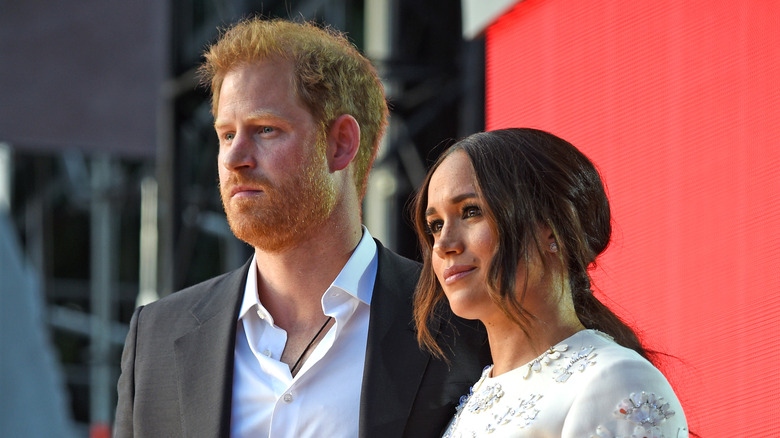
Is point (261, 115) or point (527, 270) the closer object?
point (527, 270)

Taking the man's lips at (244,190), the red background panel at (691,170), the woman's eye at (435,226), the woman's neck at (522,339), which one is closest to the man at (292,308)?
the man's lips at (244,190)

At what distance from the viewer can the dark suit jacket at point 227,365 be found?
221cm

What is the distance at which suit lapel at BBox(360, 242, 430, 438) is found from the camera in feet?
7.16

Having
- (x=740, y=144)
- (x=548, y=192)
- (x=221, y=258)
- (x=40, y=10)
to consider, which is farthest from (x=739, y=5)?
(x=221, y=258)

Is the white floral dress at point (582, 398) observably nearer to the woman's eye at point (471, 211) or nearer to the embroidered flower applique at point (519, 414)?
the embroidered flower applique at point (519, 414)

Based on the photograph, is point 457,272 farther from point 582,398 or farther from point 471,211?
point 582,398

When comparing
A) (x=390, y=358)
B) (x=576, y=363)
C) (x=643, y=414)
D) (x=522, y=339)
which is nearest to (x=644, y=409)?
(x=643, y=414)

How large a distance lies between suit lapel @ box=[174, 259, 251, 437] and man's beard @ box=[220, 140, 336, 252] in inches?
7.3

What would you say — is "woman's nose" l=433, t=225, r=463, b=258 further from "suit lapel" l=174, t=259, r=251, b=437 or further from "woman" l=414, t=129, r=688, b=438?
"suit lapel" l=174, t=259, r=251, b=437

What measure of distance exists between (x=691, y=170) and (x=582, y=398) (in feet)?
3.10

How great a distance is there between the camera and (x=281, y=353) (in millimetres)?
2379

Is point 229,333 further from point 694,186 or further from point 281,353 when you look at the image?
point 694,186

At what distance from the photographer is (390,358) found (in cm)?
229

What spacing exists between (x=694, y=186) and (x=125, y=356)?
142 cm
